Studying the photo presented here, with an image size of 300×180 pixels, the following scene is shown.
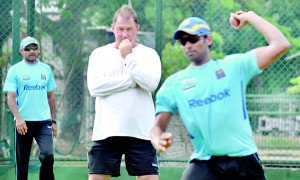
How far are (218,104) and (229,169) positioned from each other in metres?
0.44

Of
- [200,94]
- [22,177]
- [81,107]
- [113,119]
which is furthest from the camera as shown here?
[81,107]

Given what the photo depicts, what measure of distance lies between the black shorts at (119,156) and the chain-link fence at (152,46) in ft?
9.79

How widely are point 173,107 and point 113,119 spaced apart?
5.18 ft

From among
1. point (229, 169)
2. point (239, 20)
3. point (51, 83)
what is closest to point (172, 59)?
point (51, 83)

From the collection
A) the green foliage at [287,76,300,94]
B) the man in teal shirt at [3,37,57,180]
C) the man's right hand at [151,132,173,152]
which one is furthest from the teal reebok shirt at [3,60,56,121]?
the man's right hand at [151,132,173,152]

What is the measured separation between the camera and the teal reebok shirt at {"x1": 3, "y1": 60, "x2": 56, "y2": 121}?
9305mm

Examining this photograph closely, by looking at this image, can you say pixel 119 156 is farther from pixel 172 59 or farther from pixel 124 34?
pixel 172 59

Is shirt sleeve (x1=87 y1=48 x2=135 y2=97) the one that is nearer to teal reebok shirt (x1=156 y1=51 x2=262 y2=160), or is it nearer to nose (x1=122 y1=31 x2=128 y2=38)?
nose (x1=122 y1=31 x2=128 y2=38)

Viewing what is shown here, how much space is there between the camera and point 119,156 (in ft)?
22.2

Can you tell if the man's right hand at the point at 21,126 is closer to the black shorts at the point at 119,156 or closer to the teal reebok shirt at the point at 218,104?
the black shorts at the point at 119,156

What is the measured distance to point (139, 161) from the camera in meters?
6.73

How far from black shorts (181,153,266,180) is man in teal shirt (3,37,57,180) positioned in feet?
14.3

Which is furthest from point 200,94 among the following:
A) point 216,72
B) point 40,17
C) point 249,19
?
point 40,17

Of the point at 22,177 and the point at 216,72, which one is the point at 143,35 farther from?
the point at 216,72
